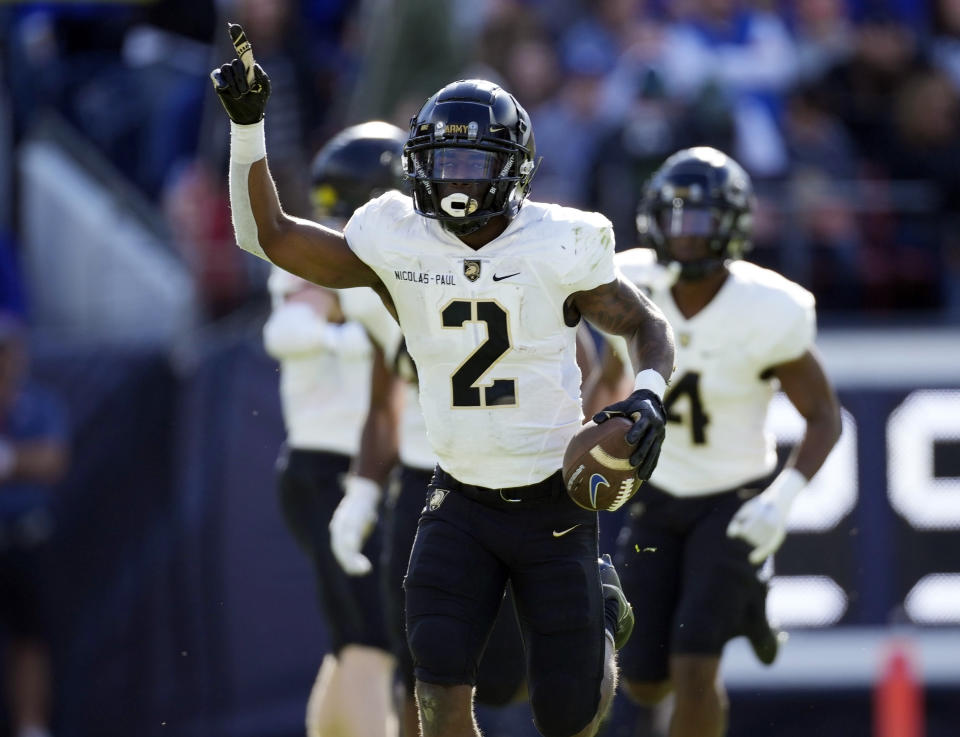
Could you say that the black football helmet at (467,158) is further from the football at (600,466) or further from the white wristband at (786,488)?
the white wristband at (786,488)

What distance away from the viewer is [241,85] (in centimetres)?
400

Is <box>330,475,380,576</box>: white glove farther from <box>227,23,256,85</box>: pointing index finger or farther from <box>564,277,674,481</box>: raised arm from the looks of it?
<box>227,23,256,85</box>: pointing index finger

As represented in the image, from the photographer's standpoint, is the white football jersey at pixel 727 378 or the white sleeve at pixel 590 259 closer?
the white sleeve at pixel 590 259

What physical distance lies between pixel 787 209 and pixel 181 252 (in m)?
2.80

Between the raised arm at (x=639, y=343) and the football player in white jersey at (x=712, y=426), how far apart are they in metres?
0.96

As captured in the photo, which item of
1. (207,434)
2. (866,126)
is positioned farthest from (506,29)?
(207,434)

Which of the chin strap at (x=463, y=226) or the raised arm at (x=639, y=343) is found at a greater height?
the chin strap at (x=463, y=226)

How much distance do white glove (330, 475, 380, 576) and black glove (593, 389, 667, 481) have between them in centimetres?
136

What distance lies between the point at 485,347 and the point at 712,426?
126cm

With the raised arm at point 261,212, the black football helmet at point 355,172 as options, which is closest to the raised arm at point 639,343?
the raised arm at point 261,212

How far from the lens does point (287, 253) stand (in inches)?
163

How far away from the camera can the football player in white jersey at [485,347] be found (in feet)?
13.3

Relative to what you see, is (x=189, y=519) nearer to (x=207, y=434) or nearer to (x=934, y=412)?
(x=207, y=434)

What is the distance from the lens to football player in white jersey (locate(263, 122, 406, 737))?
543 cm
